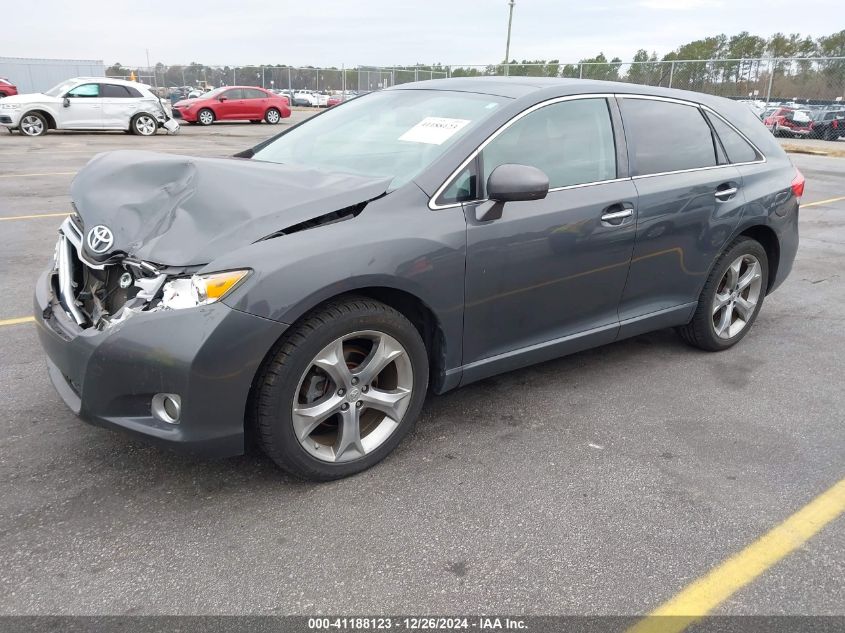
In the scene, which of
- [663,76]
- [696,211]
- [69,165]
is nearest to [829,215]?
[696,211]

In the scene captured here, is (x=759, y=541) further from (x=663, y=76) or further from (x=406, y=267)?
(x=663, y=76)

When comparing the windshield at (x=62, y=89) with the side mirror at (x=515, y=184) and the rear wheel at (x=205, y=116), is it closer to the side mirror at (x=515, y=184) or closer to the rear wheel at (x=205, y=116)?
the rear wheel at (x=205, y=116)

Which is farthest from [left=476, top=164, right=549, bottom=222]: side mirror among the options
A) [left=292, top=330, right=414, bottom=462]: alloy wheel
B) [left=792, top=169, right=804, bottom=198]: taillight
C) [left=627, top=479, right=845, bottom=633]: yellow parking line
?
[left=792, top=169, right=804, bottom=198]: taillight

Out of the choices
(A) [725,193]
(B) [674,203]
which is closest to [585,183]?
(B) [674,203]

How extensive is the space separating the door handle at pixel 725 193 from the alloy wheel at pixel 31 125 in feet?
63.0

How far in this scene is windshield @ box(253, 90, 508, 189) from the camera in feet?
10.5

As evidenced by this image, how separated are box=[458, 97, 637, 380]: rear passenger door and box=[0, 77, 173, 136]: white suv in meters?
18.6

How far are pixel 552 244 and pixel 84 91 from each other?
19203 mm

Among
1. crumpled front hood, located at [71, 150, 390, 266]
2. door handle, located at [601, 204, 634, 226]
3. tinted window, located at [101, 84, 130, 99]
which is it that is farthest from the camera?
tinted window, located at [101, 84, 130, 99]

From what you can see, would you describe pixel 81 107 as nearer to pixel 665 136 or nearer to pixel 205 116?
pixel 205 116

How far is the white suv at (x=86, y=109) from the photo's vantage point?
1828 centimetres

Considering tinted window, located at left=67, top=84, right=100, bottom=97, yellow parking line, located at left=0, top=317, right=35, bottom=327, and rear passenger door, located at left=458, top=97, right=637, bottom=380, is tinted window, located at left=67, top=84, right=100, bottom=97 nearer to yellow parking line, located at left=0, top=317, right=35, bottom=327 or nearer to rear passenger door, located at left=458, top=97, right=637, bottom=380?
yellow parking line, located at left=0, top=317, right=35, bottom=327

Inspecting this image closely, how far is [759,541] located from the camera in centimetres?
260

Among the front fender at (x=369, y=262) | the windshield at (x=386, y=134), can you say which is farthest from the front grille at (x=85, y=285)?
the windshield at (x=386, y=134)
